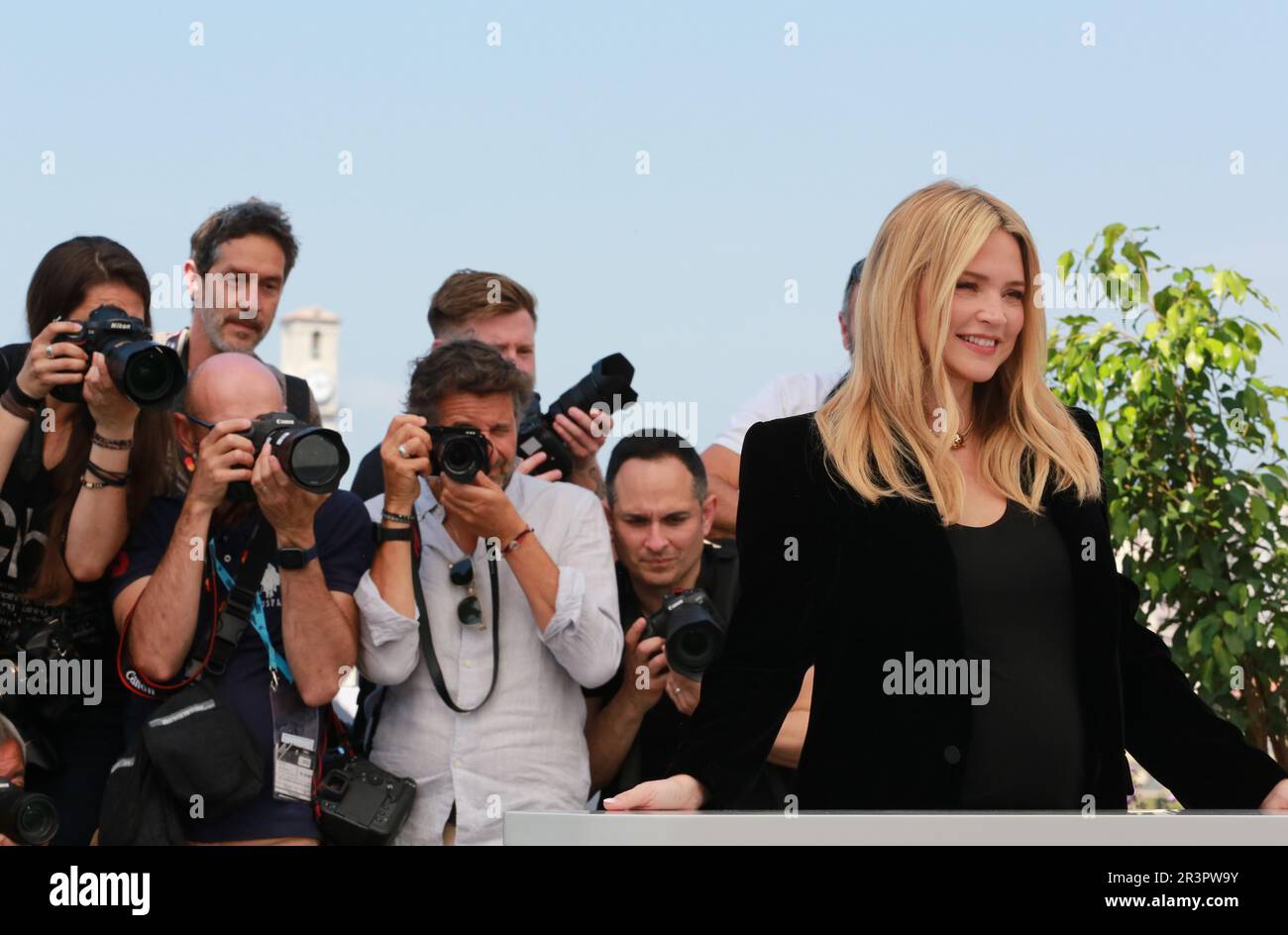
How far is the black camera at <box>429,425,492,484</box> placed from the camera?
138 inches

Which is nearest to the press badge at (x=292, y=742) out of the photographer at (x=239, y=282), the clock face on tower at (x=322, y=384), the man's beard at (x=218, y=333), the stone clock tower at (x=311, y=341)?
the photographer at (x=239, y=282)

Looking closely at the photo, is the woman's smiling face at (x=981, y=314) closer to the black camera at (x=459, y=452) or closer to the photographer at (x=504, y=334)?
the black camera at (x=459, y=452)

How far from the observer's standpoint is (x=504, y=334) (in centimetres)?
424

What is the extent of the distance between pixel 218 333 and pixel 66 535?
70 centimetres

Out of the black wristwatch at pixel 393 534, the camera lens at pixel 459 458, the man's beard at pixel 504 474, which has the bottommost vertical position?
the black wristwatch at pixel 393 534

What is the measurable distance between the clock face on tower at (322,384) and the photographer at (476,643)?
29337 millimetres

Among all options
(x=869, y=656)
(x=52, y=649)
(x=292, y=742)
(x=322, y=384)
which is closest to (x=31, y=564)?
(x=52, y=649)

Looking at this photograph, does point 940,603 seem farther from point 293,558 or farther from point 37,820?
point 37,820

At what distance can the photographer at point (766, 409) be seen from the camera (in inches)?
154

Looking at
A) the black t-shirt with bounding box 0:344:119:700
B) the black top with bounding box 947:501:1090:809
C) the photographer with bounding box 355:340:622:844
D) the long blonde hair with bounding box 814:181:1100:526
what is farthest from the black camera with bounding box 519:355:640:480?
the black top with bounding box 947:501:1090:809

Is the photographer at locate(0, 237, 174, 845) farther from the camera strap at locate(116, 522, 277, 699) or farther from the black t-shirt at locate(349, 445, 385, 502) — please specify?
the black t-shirt at locate(349, 445, 385, 502)

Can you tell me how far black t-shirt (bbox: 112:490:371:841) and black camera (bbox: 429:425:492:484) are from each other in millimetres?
247
